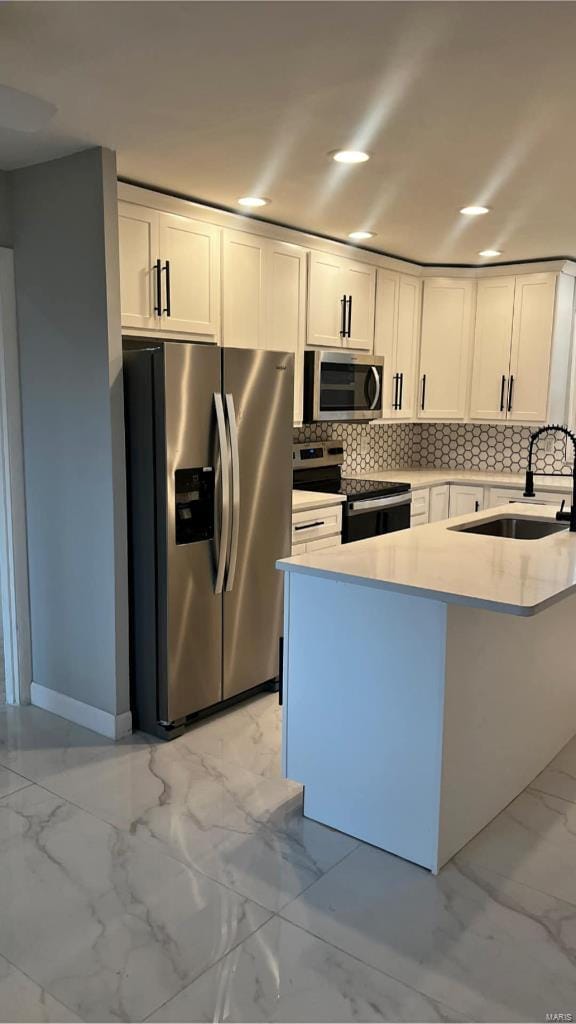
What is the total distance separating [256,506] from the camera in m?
3.56

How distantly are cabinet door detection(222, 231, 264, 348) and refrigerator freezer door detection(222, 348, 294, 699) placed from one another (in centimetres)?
41

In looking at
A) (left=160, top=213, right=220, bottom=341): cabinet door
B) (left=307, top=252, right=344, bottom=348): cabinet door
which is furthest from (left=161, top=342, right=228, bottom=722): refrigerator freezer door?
(left=307, top=252, right=344, bottom=348): cabinet door

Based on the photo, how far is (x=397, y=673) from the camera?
2379 millimetres

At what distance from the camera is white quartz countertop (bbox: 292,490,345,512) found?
4016mm

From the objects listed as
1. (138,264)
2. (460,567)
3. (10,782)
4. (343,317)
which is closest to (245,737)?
(10,782)

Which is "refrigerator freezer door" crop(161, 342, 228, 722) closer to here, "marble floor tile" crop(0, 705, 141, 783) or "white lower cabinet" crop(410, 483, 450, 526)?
"marble floor tile" crop(0, 705, 141, 783)

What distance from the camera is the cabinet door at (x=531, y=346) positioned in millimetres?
5156

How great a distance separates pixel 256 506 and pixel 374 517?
125 centimetres

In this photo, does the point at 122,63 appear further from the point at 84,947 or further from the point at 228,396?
the point at 84,947

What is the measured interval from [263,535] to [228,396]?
2.30ft

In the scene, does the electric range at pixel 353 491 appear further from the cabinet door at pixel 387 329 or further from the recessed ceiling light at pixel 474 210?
the recessed ceiling light at pixel 474 210

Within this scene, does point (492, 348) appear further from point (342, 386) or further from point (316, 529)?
point (316, 529)

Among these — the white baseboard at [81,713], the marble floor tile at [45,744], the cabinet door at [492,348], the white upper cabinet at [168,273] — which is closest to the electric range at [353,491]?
the cabinet door at [492,348]

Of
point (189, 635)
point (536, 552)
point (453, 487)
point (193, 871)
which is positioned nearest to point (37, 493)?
point (189, 635)
